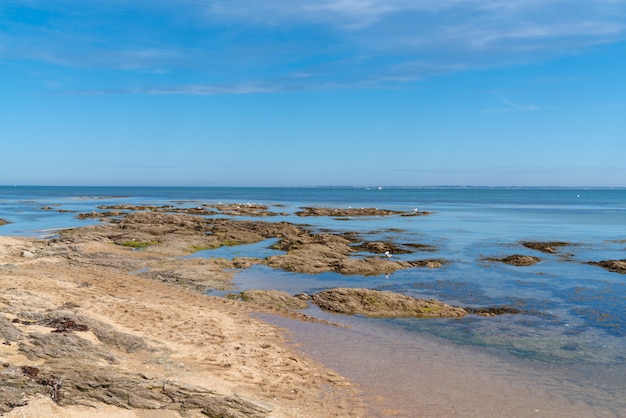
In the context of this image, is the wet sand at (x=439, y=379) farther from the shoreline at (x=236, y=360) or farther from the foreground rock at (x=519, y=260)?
the foreground rock at (x=519, y=260)

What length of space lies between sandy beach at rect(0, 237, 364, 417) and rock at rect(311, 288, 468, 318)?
369 centimetres

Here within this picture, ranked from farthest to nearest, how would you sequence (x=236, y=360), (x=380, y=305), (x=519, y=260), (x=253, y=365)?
(x=519, y=260), (x=380, y=305), (x=236, y=360), (x=253, y=365)

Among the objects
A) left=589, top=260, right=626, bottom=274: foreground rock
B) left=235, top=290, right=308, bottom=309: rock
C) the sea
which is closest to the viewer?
the sea

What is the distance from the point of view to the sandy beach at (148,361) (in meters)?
9.94

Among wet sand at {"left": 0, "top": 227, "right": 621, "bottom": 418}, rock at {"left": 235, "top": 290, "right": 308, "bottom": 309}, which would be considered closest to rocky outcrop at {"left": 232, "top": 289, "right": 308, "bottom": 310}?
rock at {"left": 235, "top": 290, "right": 308, "bottom": 309}

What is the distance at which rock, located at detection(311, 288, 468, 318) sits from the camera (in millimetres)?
20109

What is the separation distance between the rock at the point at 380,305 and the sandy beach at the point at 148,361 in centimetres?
369

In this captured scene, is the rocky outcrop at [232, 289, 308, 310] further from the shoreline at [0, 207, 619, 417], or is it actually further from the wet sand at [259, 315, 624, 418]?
the wet sand at [259, 315, 624, 418]

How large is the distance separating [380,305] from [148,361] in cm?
1066

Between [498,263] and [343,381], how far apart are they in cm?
2263

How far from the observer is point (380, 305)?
20.7 metres

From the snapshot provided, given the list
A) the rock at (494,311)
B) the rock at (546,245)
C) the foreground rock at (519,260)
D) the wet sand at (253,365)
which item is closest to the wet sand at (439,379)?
the wet sand at (253,365)

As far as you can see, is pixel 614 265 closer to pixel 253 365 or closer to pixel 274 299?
pixel 274 299

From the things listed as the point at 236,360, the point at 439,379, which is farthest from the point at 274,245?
the point at 439,379
